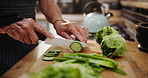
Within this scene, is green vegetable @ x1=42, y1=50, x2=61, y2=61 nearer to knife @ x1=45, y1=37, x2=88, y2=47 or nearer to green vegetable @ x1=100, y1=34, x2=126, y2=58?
knife @ x1=45, y1=37, x2=88, y2=47

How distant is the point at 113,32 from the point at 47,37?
0.49 m

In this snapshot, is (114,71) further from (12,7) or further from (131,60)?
(12,7)

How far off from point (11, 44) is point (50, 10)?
0.51 meters

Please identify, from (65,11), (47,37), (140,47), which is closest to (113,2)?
(65,11)

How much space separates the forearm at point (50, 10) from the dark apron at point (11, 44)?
22 centimetres

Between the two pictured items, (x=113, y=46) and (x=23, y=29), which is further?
(x=113, y=46)

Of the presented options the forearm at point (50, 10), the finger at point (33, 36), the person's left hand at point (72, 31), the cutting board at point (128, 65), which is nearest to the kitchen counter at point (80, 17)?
the forearm at point (50, 10)

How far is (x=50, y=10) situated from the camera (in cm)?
171

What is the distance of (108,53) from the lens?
1.26 meters

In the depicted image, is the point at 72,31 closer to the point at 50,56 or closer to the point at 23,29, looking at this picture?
the point at 50,56

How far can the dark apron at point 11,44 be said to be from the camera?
1257mm

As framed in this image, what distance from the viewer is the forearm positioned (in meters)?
1.67

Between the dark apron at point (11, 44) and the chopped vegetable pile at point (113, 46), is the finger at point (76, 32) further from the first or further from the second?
the dark apron at point (11, 44)

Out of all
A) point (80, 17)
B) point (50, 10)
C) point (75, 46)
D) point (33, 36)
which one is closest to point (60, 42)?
point (75, 46)
